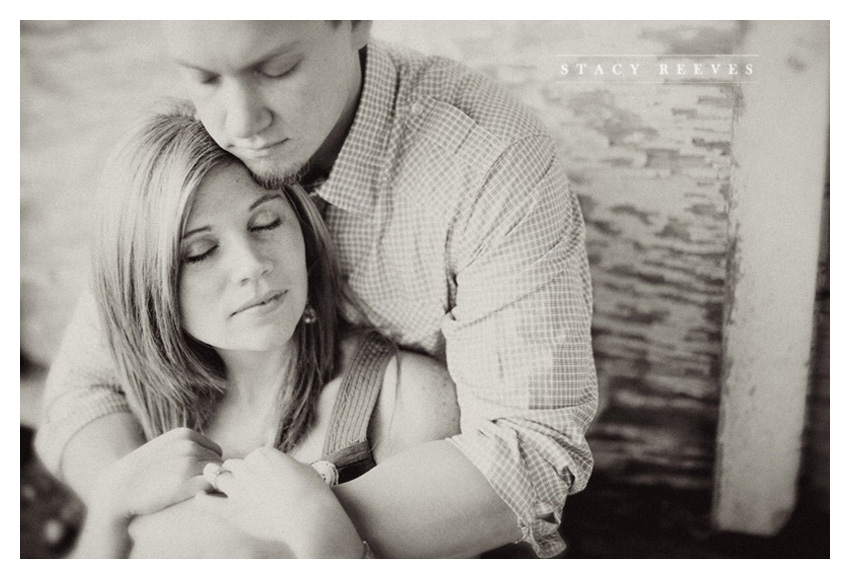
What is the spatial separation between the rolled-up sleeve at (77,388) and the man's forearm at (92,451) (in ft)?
0.04

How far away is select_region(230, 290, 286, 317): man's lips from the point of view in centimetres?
140

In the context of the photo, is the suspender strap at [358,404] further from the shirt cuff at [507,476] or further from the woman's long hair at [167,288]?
the shirt cuff at [507,476]

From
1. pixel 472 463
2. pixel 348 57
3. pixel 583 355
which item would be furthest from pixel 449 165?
pixel 472 463

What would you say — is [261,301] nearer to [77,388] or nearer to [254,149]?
[254,149]

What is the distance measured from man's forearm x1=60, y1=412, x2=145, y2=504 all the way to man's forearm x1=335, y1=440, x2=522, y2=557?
0.42 meters

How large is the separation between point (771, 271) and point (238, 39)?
0.96 m

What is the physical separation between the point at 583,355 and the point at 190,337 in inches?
25.4

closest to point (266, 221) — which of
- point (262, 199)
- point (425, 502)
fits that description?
point (262, 199)

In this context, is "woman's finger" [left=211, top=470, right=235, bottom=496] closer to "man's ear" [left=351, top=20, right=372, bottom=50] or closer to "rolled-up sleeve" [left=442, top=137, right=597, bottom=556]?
"rolled-up sleeve" [left=442, top=137, right=597, bottom=556]

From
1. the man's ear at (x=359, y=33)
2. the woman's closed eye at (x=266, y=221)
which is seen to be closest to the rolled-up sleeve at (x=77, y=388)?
the woman's closed eye at (x=266, y=221)

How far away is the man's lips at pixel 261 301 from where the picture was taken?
1.40 meters

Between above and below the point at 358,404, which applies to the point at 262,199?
above

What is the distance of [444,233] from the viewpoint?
54.8 inches

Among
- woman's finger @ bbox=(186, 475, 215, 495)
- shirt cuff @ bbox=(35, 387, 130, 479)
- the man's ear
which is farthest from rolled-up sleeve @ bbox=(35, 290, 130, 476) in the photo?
the man's ear
